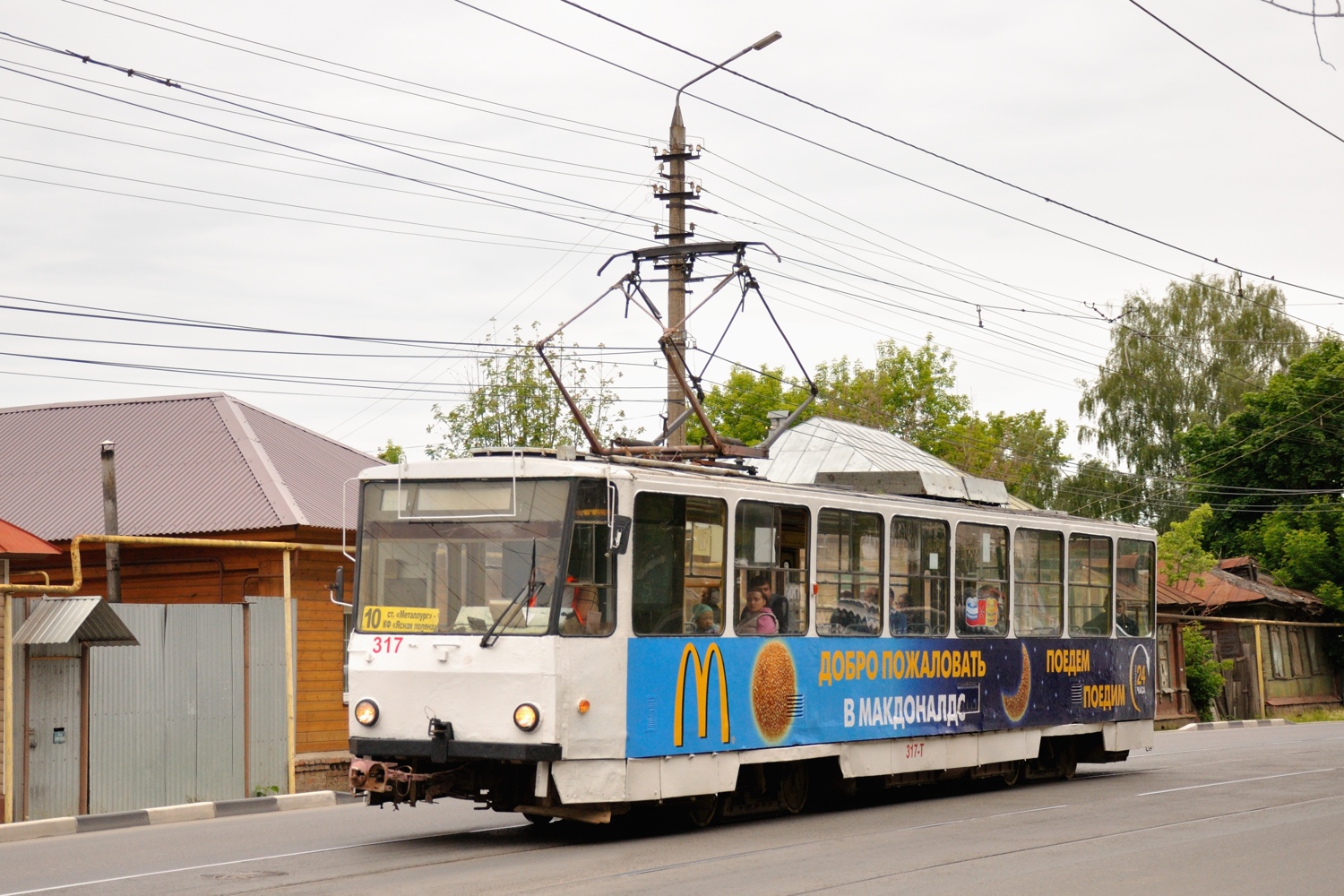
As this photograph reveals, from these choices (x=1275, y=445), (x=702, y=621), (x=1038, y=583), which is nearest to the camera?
(x=702, y=621)

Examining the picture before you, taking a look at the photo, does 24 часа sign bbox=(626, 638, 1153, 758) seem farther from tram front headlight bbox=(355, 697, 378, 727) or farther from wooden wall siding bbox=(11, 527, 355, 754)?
wooden wall siding bbox=(11, 527, 355, 754)

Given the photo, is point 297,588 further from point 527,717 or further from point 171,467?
point 527,717

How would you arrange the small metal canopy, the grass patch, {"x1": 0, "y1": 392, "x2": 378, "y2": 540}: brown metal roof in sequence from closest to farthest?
the small metal canopy, {"x1": 0, "y1": 392, "x2": 378, "y2": 540}: brown metal roof, the grass patch

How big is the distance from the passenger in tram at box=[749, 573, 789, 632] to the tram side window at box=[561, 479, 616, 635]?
1688 mm

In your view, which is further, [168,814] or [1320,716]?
[1320,716]

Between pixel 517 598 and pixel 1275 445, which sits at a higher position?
pixel 1275 445

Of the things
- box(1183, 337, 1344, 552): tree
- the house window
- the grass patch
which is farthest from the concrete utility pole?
box(1183, 337, 1344, 552): tree

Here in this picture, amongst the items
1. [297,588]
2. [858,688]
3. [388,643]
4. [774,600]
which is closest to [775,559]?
[774,600]

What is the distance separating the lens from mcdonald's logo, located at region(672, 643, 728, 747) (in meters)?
11.6

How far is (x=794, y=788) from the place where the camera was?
1331 cm

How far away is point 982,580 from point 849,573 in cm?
236

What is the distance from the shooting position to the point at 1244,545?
48906 mm

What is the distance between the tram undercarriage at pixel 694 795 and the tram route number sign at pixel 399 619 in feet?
3.13

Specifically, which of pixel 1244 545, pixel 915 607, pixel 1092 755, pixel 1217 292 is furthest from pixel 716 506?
pixel 1217 292
